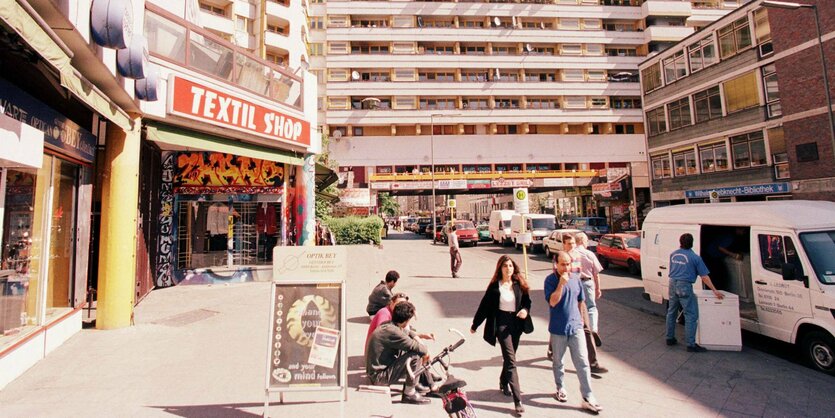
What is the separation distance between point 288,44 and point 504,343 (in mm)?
31345

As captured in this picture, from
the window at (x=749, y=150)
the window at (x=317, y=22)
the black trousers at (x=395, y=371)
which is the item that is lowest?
the black trousers at (x=395, y=371)

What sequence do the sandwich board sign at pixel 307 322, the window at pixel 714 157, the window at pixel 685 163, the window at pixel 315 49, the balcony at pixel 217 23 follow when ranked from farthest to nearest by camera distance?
1. the window at pixel 315 49
2. the window at pixel 685 163
3. the balcony at pixel 217 23
4. the window at pixel 714 157
5. the sandwich board sign at pixel 307 322

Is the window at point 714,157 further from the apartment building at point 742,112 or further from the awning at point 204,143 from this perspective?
the awning at point 204,143

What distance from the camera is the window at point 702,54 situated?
2448cm

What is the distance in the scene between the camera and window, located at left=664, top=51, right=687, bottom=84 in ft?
88.4

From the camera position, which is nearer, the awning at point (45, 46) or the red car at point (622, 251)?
the awning at point (45, 46)

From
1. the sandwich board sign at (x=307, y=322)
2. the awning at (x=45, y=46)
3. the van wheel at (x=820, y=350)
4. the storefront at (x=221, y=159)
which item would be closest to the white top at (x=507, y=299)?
the sandwich board sign at (x=307, y=322)

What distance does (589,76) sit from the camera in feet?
133

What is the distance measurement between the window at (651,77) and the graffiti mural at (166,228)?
106ft

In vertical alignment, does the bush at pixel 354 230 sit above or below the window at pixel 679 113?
below

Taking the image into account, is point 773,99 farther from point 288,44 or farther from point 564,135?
point 288,44

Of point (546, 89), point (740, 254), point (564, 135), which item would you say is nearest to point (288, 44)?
point (546, 89)

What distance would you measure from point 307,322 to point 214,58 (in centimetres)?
777

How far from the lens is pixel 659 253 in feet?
27.0
